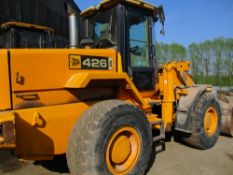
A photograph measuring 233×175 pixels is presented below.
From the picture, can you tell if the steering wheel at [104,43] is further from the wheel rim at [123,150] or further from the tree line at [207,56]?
the tree line at [207,56]

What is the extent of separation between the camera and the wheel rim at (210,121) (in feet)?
17.6

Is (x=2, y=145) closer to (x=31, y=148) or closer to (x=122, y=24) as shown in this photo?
(x=31, y=148)

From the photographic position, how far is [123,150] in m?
3.58

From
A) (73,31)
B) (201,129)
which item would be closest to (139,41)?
(73,31)

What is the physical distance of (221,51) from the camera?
18750mm

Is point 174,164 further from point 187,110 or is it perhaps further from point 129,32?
point 129,32

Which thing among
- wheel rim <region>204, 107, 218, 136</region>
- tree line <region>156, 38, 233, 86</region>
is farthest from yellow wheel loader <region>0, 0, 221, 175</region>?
tree line <region>156, 38, 233, 86</region>

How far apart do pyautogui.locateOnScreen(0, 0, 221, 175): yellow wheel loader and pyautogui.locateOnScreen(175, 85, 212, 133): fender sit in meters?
0.02

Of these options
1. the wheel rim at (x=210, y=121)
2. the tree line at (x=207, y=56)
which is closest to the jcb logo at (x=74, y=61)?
the wheel rim at (x=210, y=121)

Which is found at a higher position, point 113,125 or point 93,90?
point 93,90

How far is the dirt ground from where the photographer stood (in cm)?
420

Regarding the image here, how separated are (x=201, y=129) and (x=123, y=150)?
6.87 ft

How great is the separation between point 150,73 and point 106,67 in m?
1.13

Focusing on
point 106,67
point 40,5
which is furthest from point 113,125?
point 40,5
